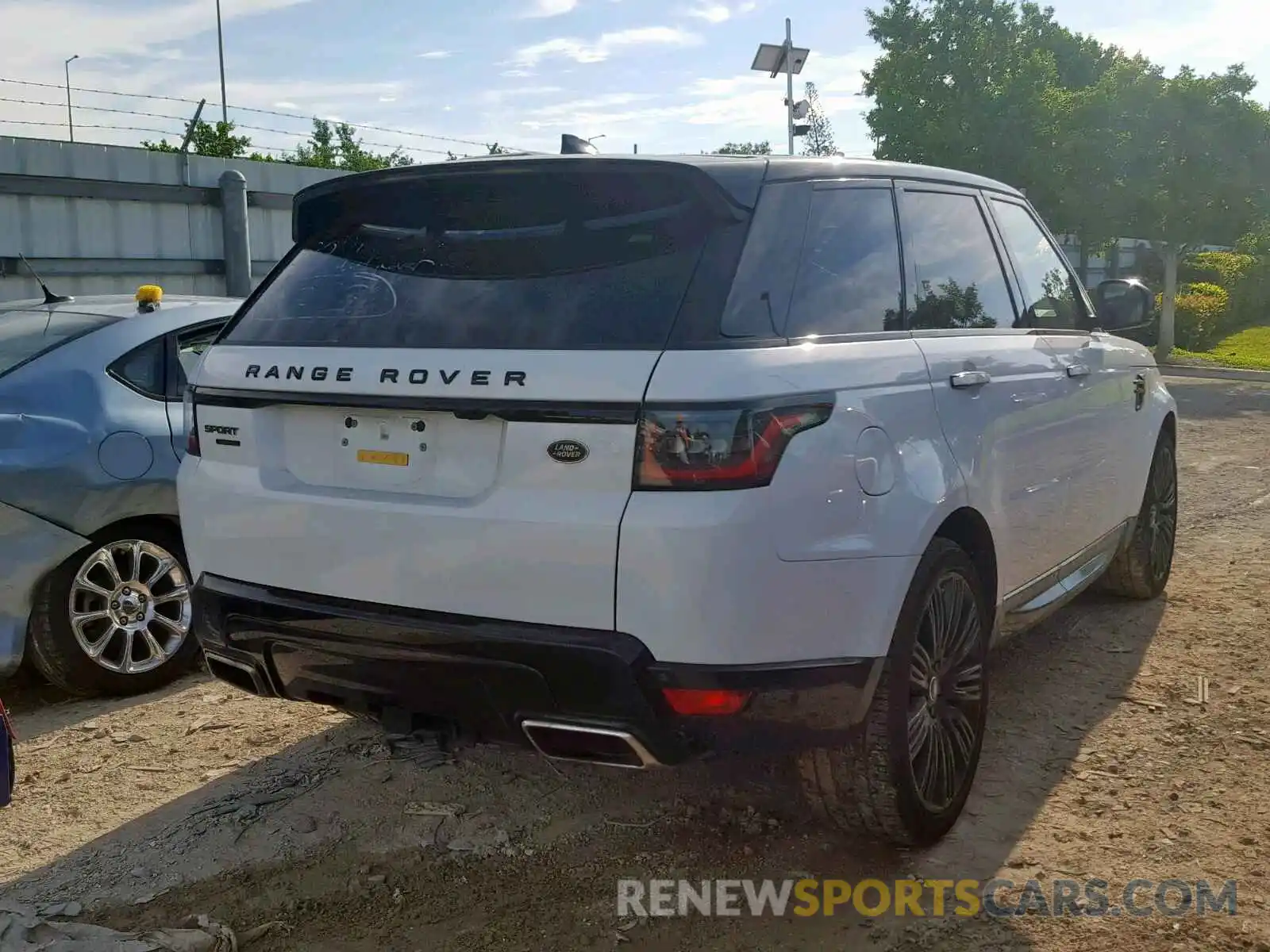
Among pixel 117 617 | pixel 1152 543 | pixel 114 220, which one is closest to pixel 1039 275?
pixel 1152 543

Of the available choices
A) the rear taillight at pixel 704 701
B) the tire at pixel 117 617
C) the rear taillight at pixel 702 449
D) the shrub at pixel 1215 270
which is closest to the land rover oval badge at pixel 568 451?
the rear taillight at pixel 702 449

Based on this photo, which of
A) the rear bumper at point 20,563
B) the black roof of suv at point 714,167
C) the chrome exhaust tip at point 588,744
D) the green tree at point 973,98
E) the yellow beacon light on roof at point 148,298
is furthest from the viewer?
the green tree at point 973,98

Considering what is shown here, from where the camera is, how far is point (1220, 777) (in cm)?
376

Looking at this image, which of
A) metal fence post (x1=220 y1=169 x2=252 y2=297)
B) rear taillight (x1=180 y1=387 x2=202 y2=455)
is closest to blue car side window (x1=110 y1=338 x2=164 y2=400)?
rear taillight (x1=180 y1=387 x2=202 y2=455)

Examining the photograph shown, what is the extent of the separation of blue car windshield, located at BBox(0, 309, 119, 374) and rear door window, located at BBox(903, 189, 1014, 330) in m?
3.29

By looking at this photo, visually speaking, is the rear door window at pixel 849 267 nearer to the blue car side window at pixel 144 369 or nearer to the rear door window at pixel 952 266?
the rear door window at pixel 952 266

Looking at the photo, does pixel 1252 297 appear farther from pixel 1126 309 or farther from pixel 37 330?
pixel 37 330

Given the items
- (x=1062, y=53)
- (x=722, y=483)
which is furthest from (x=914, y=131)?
(x=722, y=483)

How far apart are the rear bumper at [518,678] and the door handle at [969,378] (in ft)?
2.97

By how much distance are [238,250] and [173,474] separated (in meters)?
8.62

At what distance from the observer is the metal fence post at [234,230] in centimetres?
1266

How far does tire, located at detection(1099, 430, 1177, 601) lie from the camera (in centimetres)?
553

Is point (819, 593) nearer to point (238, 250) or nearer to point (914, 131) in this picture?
point (238, 250)

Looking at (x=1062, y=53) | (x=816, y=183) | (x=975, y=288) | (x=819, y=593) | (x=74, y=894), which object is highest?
(x=1062, y=53)
